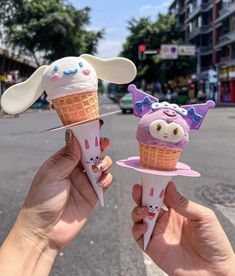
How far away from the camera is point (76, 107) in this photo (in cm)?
174

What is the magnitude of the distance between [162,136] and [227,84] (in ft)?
161

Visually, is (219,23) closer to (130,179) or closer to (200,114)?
(130,179)

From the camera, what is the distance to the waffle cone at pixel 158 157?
168 cm

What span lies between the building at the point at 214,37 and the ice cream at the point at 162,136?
151 ft

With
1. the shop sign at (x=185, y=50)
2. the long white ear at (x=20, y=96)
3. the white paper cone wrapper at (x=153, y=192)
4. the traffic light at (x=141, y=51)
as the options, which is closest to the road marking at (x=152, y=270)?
the white paper cone wrapper at (x=153, y=192)

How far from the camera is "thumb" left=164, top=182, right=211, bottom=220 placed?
1.82m

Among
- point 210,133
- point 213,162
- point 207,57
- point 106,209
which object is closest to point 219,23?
point 207,57

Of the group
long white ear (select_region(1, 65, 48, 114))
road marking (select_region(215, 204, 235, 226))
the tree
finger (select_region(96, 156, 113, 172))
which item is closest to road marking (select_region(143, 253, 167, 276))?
road marking (select_region(215, 204, 235, 226))

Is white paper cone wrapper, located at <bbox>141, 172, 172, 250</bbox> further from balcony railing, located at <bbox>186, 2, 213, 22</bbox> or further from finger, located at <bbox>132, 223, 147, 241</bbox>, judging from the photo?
balcony railing, located at <bbox>186, 2, 213, 22</bbox>

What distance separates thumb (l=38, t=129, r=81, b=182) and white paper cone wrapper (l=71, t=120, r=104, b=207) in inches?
1.1

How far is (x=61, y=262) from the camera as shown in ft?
13.4

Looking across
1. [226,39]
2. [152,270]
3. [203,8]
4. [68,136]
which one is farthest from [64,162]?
[203,8]

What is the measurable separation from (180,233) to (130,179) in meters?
5.05

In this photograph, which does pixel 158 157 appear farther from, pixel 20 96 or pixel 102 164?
pixel 20 96
